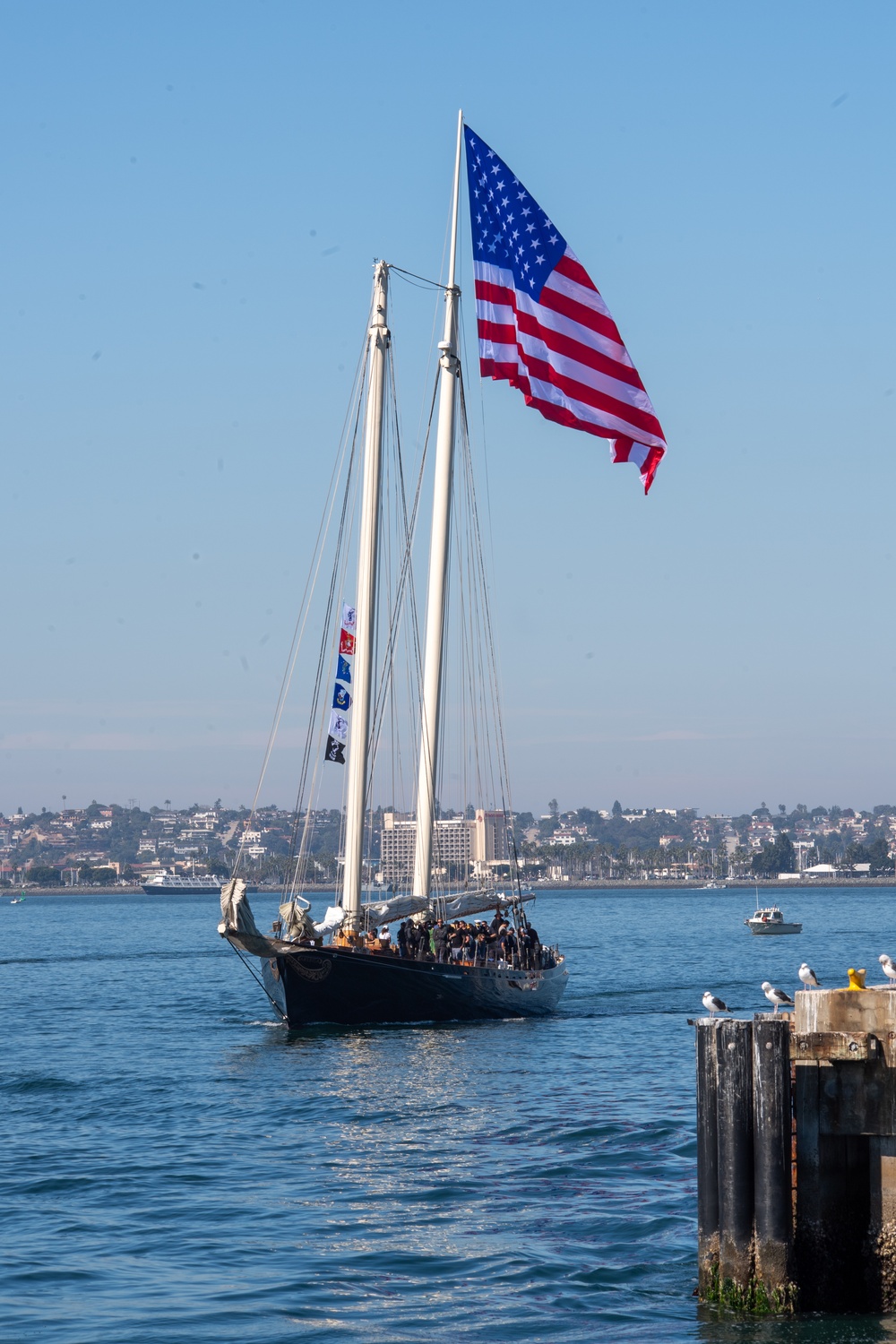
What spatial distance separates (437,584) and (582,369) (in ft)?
52.8

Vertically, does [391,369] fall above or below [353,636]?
above

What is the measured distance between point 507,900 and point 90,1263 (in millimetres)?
29227

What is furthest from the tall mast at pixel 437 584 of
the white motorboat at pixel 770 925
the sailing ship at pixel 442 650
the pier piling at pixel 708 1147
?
the white motorboat at pixel 770 925

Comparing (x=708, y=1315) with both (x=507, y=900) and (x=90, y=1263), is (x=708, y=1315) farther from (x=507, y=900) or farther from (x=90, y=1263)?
(x=507, y=900)

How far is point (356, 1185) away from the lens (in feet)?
82.7

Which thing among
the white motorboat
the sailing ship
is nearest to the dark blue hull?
the sailing ship

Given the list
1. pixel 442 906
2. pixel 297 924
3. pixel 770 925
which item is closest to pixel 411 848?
pixel 442 906

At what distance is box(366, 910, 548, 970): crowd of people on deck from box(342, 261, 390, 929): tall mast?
175 centimetres

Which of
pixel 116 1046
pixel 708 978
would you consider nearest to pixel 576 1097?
pixel 116 1046

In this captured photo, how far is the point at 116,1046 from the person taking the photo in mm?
46594

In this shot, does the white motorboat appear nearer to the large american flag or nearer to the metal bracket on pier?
the large american flag

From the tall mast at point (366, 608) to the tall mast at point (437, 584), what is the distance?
2.95 m

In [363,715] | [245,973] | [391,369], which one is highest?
[391,369]

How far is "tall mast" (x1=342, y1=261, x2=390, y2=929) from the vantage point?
141 ft
